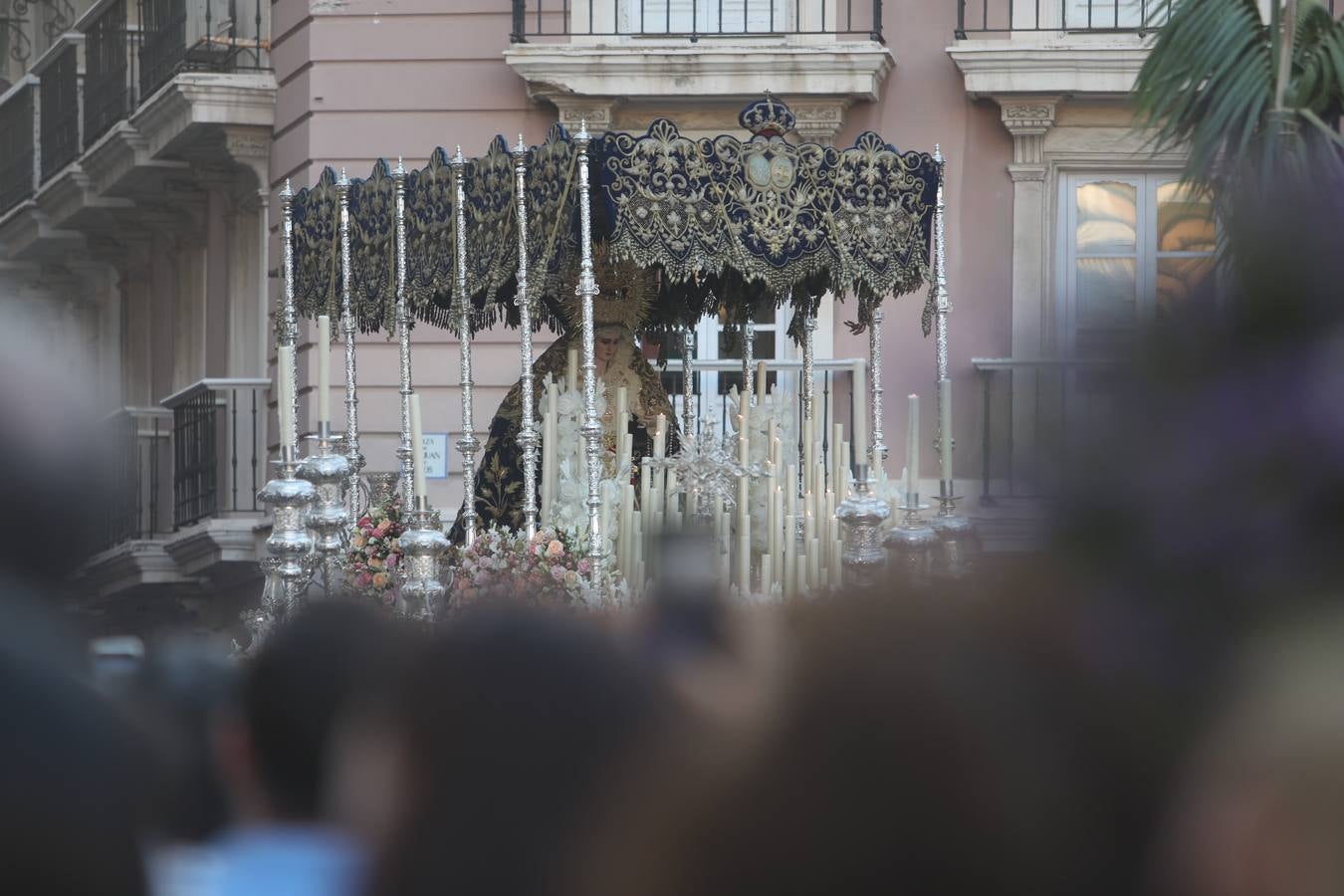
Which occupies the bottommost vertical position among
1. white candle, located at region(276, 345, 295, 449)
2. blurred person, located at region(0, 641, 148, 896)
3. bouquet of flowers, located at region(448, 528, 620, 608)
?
bouquet of flowers, located at region(448, 528, 620, 608)

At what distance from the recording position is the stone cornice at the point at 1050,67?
41.7ft

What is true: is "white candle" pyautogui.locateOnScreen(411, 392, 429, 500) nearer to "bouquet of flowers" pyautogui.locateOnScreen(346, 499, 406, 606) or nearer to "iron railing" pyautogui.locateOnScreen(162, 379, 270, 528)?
"bouquet of flowers" pyautogui.locateOnScreen(346, 499, 406, 606)

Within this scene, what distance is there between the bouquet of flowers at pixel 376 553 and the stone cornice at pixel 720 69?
5062 millimetres

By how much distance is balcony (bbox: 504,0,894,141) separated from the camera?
12.7 meters

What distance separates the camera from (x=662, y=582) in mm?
2320

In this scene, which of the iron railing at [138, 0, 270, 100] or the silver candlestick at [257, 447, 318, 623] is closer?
the silver candlestick at [257, 447, 318, 623]

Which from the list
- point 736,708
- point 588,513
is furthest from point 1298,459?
point 588,513

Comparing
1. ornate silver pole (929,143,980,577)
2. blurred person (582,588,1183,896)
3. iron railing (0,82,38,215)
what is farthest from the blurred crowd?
iron railing (0,82,38,215)

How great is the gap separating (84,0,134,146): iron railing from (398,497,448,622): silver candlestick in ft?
31.3

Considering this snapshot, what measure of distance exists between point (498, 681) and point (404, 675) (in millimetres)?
123

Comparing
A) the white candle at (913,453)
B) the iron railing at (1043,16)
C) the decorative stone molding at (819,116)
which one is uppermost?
the iron railing at (1043,16)

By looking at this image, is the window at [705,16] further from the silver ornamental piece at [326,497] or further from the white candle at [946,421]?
the white candle at [946,421]

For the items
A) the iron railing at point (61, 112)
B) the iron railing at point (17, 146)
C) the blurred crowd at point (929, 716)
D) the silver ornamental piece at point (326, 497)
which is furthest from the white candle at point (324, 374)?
the iron railing at point (17, 146)

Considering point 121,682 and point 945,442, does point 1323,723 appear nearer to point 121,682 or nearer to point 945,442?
point 121,682
